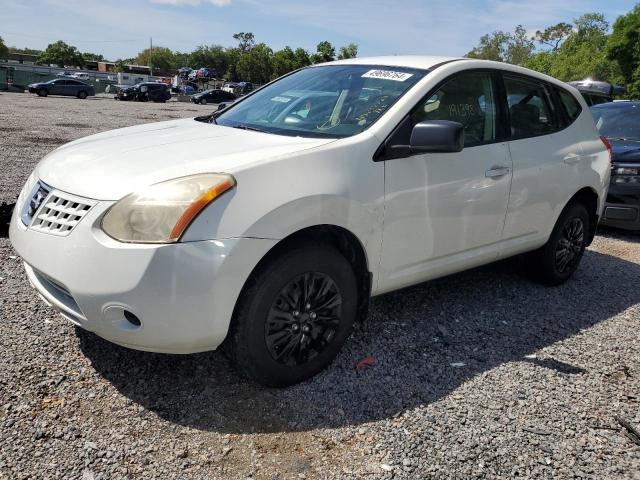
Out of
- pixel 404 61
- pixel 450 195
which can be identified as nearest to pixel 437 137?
pixel 450 195

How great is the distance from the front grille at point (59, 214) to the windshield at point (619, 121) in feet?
24.0

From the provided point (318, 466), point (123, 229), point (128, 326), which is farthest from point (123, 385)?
point (318, 466)

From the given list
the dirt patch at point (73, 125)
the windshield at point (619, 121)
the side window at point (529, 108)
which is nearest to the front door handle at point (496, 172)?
the side window at point (529, 108)

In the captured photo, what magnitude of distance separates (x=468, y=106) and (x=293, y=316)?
1.94 meters

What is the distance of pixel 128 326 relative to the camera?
8.43ft

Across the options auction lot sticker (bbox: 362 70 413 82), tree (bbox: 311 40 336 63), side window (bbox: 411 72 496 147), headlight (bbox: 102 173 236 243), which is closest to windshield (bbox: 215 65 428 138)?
auction lot sticker (bbox: 362 70 413 82)

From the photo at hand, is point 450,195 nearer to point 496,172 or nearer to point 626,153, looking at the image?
point 496,172

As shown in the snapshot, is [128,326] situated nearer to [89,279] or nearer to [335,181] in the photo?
[89,279]

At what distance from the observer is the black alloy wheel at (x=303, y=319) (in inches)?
A: 112

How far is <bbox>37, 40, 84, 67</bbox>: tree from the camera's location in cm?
11062

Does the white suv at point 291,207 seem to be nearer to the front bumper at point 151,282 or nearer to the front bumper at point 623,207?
the front bumper at point 151,282

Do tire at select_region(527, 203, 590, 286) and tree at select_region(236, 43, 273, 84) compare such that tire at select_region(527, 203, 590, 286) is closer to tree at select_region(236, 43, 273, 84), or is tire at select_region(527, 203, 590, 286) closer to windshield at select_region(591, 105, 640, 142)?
windshield at select_region(591, 105, 640, 142)

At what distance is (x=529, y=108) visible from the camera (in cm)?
435

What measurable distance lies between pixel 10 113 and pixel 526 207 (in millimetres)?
21019
